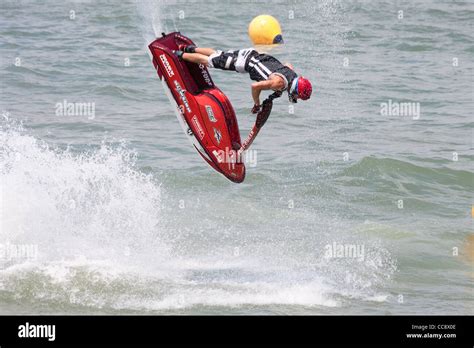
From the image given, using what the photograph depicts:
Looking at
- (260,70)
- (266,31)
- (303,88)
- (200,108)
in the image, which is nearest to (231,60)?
(260,70)

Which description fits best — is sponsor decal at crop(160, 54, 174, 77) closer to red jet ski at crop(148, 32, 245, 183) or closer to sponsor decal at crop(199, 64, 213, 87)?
red jet ski at crop(148, 32, 245, 183)

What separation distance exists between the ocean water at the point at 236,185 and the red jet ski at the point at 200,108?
→ 53 centimetres

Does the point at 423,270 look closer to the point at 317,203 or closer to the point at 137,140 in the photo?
the point at 317,203

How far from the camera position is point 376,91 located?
68.9 feet

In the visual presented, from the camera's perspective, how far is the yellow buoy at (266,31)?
10.2 m

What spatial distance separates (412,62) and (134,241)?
13431 millimetres

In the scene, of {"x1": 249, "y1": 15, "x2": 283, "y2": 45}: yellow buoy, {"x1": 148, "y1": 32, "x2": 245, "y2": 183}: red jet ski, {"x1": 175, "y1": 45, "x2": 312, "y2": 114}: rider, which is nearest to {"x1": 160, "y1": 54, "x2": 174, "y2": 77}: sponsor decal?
{"x1": 148, "y1": 32, "x2": 245, "y2": 183}: red jet ski

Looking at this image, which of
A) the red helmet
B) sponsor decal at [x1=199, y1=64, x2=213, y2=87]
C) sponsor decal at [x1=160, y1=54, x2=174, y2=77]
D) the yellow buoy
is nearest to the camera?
the yellow buoy

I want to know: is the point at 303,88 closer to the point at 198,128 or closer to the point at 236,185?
the point at 198,128

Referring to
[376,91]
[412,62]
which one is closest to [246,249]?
[376,91]

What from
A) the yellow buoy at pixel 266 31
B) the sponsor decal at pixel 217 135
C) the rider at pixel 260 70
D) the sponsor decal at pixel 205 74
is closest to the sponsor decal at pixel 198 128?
the sponsor decal at pixel 217 135

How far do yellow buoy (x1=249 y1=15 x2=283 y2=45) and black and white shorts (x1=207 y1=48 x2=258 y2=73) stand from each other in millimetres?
438

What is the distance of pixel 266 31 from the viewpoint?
1019 centimetres

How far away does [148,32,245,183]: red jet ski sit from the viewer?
1113cm
